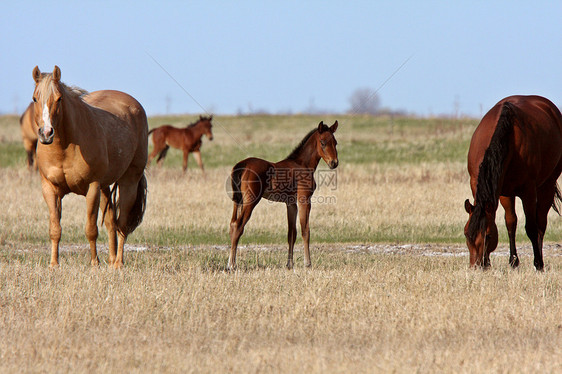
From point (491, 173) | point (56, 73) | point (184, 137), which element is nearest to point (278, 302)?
point (491, 173)

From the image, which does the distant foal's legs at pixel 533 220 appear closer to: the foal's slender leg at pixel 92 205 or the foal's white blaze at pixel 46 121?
the foal's slender leg at pixel 92 205

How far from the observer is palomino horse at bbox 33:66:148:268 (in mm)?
7922

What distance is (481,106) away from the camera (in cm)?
2925

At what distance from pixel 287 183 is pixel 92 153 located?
2.95 m

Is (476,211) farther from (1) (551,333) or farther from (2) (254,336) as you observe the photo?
(2) (254,336)

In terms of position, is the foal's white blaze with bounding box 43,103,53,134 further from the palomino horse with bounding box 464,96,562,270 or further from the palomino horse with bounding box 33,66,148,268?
the palomino horse with bounding box 464,96,562,270

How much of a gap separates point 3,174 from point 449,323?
62.6ft

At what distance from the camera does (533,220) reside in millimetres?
9453

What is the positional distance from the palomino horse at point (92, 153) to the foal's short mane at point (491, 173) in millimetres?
4651

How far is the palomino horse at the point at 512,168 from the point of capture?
8.06m

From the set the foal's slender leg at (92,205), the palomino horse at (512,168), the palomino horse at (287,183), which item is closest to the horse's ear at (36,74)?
the foal's slender leg at (92,205)

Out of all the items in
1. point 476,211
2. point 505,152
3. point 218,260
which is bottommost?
point 218,260

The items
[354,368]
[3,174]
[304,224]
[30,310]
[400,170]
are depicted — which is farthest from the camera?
[400,170]

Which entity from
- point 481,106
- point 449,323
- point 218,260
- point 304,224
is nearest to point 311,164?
point 304,224
